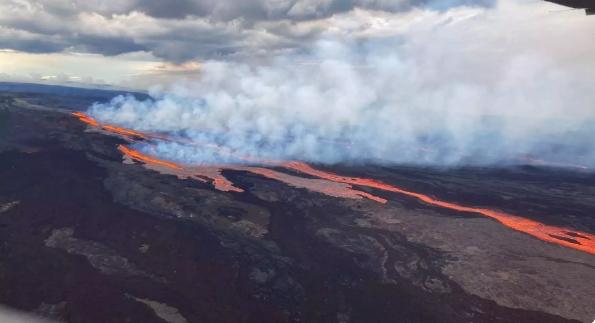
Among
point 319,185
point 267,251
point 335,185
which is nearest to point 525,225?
point 335,185

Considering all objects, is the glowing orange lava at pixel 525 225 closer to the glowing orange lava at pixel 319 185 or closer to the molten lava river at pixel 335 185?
the molten lava river at pixel 335 185

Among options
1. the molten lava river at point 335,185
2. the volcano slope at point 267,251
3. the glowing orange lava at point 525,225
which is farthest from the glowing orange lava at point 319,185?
the glowing orange lava at point 525,225

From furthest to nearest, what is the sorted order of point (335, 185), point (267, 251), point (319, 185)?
point (335, 185)
point (319, 185)
point (267, 251)

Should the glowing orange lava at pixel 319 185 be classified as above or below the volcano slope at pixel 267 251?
above

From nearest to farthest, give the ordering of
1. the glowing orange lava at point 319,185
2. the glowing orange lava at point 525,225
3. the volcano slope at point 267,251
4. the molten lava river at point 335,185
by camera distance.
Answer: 1. the volcano slope at point 267,251
2. the glowing orange lava at point 525,225
3. the molten lava river at point 335,185
4. the glowing orange lava at point 319,185

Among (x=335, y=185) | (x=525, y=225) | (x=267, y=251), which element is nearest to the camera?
(x=267, y=251)

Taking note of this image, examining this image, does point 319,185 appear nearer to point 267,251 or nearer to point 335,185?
point 335,185

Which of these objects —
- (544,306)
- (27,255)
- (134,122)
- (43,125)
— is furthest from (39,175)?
(134,122)

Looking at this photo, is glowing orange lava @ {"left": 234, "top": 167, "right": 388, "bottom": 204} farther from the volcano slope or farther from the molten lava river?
the volcano slope
